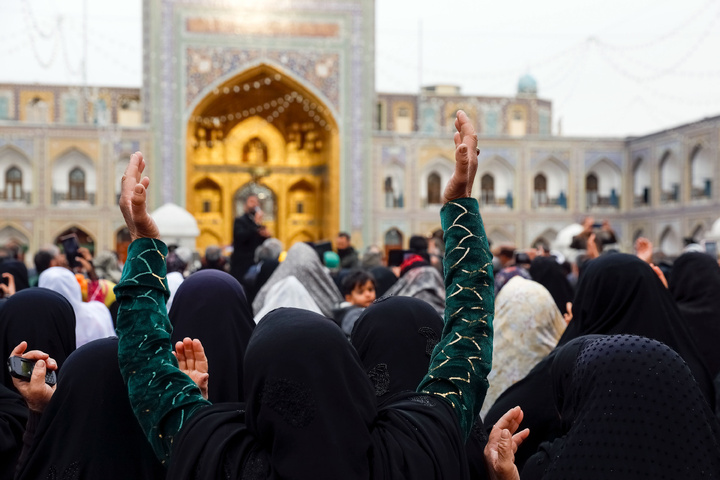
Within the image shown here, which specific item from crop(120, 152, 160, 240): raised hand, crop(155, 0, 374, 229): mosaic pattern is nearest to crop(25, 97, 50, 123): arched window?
crop(155, 0, 374, 229): mosaic pattern

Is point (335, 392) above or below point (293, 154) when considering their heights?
below

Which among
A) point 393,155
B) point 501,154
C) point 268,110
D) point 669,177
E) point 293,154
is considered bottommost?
point 669,177

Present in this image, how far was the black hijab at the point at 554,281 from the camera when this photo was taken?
17.4ft

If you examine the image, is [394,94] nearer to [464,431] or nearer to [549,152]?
A: [549,152]

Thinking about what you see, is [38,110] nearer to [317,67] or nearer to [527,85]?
[317,67]

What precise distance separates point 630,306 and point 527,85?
91.7 ft

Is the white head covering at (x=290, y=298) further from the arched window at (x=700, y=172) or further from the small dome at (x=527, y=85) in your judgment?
the small dome at (x=527, y=85)

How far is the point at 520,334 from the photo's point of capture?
136 inches

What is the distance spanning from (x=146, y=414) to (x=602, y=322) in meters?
1.60

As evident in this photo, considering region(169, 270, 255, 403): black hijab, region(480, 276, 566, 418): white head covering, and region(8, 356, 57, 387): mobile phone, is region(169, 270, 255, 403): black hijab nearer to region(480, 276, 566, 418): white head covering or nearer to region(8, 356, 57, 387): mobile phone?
region(8, 356, 57, 387): mobile phone

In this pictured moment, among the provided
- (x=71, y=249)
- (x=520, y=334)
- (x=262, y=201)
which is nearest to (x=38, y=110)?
(x=262, y=201)

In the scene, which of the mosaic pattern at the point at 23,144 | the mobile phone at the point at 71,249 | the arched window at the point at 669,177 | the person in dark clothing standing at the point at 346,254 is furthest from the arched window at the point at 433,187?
the mobile phone at the point at 71,249

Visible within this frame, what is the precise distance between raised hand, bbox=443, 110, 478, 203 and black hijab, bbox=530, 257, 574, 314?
3.90 meters

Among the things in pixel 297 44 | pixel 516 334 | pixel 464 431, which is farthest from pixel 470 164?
pixel 297 44
